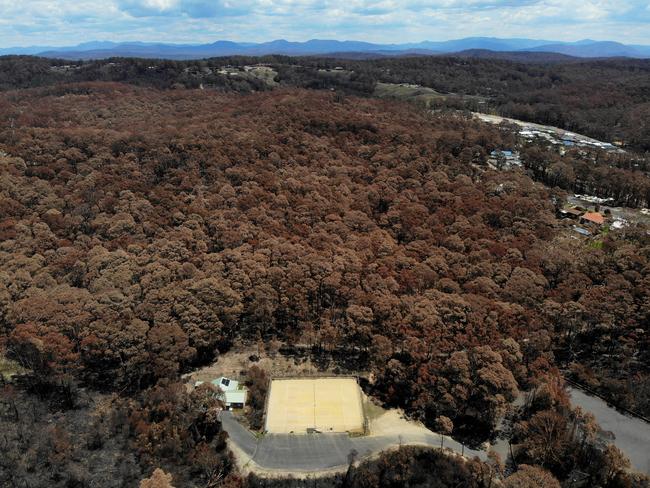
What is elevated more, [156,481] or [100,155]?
[100,155]

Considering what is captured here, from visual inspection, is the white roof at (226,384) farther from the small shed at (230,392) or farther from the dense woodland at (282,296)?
Answer: the dense woodland at (282,296)

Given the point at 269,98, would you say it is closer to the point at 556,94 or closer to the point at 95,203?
the point at 95,203

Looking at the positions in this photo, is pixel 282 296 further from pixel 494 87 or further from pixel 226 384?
pixel 494 87

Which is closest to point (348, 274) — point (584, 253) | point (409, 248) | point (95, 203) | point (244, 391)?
point (409, 248)

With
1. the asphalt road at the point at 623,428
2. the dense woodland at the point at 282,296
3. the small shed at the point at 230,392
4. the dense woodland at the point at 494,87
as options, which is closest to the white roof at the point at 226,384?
the small shed at the point at 230,392

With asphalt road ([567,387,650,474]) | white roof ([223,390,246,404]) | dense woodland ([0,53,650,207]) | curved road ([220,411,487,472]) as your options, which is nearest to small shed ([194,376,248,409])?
white roof ([223,390,246,404])

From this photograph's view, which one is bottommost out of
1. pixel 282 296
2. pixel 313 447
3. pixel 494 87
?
pixel 313 447

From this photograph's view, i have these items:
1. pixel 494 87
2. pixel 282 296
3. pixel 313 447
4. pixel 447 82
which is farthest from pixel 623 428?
pixel 494 87
